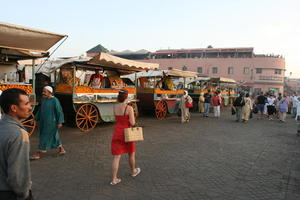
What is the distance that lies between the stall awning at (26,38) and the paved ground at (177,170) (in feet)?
8.63

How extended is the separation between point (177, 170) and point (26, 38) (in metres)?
4.90

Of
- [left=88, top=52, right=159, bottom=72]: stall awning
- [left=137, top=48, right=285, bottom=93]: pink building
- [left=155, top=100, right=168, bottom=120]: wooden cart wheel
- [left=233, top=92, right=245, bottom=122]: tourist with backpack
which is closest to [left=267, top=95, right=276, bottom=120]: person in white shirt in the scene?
[left=233, top=92, right=245, bottom=122]: tourist with backpack

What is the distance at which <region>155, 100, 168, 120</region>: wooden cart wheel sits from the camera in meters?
11.8

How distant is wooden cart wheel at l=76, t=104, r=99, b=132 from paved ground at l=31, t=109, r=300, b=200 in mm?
729

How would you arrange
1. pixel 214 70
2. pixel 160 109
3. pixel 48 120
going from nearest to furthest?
pixel 48 120
pixel 160 109
pixel 214 70

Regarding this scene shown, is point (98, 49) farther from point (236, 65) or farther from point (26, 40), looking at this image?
point (26, 40)

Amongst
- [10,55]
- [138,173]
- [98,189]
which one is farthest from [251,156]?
[10,55]

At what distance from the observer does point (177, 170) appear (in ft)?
15.3

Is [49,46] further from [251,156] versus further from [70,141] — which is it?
[251,156]

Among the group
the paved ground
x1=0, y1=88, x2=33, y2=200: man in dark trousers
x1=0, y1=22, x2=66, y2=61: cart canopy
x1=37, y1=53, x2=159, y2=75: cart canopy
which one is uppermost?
x1=0, y1=22, x2=66, y2=61: cart canopy

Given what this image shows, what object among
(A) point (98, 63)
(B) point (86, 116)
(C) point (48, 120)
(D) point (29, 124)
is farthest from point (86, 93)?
(C) point (48, 120)

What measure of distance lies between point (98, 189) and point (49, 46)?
4733 millimetres

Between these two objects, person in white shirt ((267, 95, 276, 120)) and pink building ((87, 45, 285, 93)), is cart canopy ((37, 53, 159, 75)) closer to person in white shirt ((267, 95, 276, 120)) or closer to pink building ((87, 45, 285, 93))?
person in white shirt ((267, 95, 276, 120))

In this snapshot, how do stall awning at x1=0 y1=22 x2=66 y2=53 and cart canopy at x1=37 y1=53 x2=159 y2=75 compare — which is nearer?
stall awning at x1=0 y1=22 x2=66 y2=53
